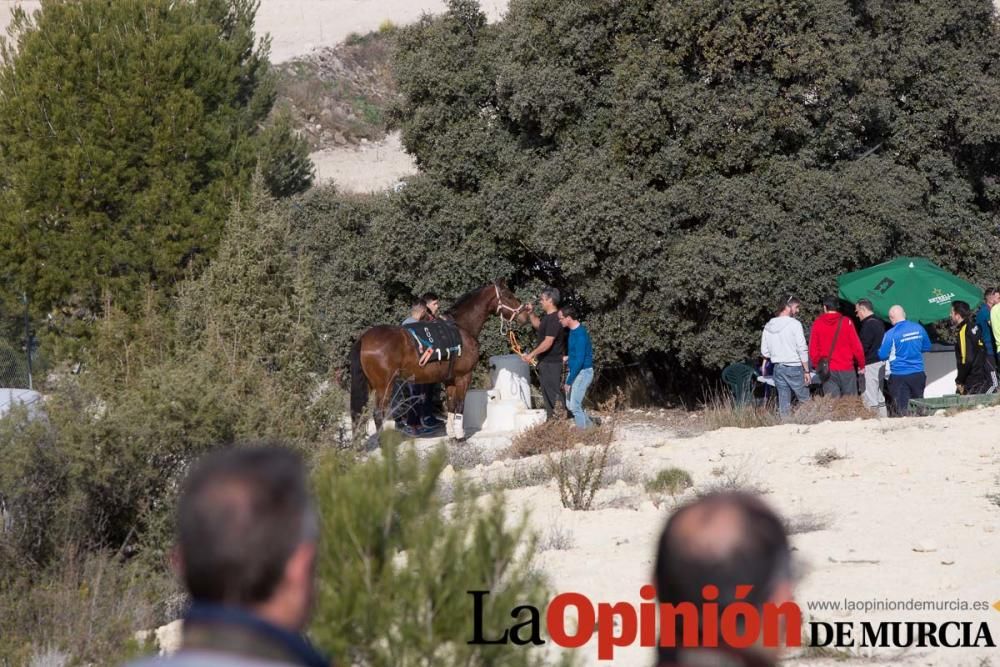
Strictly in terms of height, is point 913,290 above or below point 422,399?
above

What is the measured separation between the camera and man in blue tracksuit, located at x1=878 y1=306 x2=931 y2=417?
557 inches

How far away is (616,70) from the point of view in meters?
18.3

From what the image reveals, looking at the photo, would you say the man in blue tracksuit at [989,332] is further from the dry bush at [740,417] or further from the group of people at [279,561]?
the group of people at [279,561]

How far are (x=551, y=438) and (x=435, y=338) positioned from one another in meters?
2.71

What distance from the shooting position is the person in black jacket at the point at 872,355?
49.4ft

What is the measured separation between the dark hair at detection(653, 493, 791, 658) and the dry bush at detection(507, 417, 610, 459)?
10.9 metres

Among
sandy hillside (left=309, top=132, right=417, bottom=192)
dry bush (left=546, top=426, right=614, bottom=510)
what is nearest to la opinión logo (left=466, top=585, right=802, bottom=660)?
dry bush (left=546, top=426, right=614, bottom=510)

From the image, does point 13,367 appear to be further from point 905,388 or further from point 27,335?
point 905,388

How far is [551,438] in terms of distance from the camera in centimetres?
1346

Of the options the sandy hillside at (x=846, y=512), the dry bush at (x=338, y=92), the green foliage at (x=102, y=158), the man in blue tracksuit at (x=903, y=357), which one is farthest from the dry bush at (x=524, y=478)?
the dry bush at (x=338, y=92)

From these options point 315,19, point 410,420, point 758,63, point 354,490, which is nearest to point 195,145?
point 410,420

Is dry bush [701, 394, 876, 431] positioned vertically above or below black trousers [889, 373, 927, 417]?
below

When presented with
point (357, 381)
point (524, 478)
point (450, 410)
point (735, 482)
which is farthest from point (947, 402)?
point (357, 381)

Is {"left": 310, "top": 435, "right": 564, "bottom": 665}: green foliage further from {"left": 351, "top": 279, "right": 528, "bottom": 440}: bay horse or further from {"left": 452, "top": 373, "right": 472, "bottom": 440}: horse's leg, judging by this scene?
{"left": 452, "top": 373, "right": 472, "bottom": 440}: horse's leg
